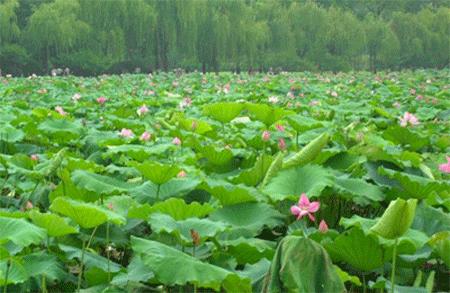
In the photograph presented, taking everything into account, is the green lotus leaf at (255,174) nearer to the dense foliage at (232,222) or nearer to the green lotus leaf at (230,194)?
the dense foliage at (232,222)

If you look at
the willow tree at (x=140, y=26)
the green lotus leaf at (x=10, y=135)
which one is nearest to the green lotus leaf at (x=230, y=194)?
the green lotus leaf at (x=10, y=135)

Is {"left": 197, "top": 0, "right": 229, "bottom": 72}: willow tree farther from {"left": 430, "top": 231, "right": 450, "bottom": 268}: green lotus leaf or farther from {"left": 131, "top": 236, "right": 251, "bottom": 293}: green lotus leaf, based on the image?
{"left": 131, "top": 236, "right": 251, "bottom": 293}: green lotus leaf

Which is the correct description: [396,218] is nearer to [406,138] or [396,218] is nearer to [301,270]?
[301,270]

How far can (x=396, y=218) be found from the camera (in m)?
1.07

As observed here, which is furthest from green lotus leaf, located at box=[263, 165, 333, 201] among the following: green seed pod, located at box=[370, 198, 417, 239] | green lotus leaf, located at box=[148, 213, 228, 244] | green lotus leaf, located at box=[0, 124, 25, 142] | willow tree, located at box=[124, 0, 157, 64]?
willow tree, located at box=[124, 0, 157, 64]

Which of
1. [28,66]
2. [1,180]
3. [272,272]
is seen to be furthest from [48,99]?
[28,66]

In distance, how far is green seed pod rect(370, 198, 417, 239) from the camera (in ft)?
3.45

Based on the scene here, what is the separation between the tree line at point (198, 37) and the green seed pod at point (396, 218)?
22195mm

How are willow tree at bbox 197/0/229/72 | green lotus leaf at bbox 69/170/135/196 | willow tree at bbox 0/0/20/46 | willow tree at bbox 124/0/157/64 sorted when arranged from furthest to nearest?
willow tree at bbox 0/0/20/46 → willow tree at bbox 197/0/229/72 → willow tree at bbox 124/0/157/64 → green lotus leaf at bbox 69/170/135/196

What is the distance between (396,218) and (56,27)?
Result: 913 inches

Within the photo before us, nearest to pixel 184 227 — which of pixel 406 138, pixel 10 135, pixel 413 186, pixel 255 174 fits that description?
pixel 255 174

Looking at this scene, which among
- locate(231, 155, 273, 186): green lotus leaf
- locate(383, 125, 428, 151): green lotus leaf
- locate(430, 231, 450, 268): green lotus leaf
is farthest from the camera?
locate(383, 125, 428, 151): green lotus leaf

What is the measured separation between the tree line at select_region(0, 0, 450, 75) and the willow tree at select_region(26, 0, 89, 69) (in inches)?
1.4

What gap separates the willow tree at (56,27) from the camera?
22.8m
